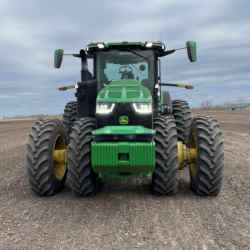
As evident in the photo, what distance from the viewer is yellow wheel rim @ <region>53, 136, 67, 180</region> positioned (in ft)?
17.4

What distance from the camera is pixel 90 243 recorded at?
135 inches

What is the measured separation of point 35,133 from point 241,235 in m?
3.54

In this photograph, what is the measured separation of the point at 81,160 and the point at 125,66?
2.52 meters

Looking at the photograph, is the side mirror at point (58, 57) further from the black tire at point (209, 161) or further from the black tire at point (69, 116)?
the black tire at point (209, 161)

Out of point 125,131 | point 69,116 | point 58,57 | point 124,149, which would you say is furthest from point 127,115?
point 69,116

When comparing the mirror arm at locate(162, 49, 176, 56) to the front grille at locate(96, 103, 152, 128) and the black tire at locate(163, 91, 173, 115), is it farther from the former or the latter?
the front grille at locate(96, 103, 152, 128)

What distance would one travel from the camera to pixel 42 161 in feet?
16.0

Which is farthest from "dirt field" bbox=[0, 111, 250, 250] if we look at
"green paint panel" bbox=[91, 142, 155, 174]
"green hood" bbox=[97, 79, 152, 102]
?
"green hood" bbox=[97, 79, 152, 102]

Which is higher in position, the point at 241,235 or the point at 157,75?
the point at 157,75

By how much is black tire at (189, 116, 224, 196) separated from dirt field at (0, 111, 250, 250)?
21 cm

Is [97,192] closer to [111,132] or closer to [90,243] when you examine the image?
[111,132]

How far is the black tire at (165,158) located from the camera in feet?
15.1

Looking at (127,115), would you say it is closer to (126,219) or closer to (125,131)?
(125,131)

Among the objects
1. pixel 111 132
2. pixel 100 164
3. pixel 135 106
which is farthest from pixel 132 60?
pixel 100 164
